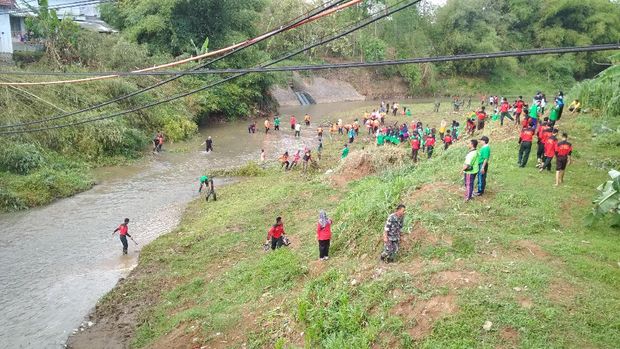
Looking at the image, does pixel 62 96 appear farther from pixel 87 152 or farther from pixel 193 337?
pixel 193 337

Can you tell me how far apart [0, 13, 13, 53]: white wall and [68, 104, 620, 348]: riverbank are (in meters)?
23.1

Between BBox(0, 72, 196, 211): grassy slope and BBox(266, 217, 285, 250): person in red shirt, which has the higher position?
BBox(0, 72, 196, 211): grassy slope

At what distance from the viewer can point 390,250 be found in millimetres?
9977

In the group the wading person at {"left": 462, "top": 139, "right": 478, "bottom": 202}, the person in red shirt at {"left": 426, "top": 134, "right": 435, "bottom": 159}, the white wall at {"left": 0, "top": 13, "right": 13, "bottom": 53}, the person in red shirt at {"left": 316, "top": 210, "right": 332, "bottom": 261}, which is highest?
the white wall at {"left": 0, "top": 13, "right": 13, "bottom": 53}

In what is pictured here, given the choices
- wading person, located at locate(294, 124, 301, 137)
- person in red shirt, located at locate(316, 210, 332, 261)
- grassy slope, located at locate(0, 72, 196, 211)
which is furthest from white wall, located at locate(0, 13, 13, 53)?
person in red shirt, located at locate(316, 210, 332, 261)

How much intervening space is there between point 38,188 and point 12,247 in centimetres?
533

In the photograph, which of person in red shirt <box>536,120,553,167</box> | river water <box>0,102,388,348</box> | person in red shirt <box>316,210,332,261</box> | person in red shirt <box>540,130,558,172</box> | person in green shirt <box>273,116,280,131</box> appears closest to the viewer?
person in red shirt <box>316,210,332,261</box>

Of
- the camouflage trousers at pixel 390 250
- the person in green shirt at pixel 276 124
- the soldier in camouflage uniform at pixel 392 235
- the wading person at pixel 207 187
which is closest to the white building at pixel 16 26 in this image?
the person in green shirt at pixel 276 124

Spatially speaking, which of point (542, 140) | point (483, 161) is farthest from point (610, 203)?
point (542, 140)

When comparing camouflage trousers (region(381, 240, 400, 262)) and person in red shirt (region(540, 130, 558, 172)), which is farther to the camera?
person in red shirt (region(540, 130, 558, 172))

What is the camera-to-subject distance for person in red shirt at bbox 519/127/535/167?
14514 millimetres

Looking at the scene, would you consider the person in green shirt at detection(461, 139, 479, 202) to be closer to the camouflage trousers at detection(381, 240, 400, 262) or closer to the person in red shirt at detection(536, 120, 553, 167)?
the camouflage trousers at detection(381, 240, 400, 262)

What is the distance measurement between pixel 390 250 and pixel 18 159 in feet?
60.8

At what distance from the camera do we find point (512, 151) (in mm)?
17062
